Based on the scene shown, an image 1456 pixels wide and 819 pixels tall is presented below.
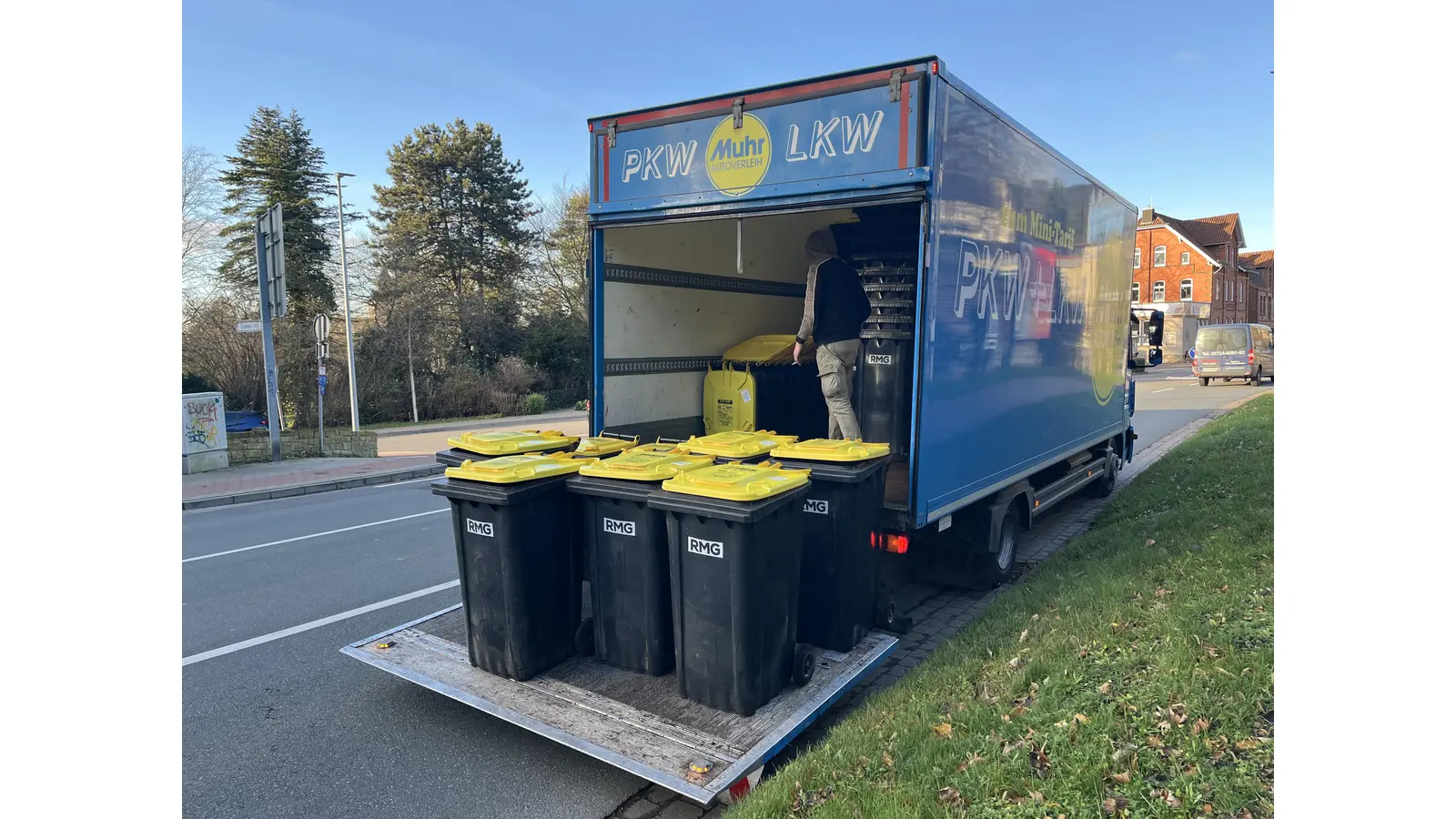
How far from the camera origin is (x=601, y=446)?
501cm

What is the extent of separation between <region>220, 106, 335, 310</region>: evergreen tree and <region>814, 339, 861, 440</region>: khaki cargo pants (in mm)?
25141

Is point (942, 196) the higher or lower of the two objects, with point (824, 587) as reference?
higher

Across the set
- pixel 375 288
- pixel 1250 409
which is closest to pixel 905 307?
pixel 1250 409

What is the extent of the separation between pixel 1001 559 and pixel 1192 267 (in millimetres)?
59136

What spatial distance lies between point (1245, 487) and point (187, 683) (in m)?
8.24

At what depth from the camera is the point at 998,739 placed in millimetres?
3199

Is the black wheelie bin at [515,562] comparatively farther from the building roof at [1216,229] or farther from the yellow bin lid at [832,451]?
the building roof at [1216,229]

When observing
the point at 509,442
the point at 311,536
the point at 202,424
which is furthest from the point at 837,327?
the point at 202,424

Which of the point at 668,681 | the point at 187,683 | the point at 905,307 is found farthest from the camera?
the point at 905,307

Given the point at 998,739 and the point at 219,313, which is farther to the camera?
the point at 219,313

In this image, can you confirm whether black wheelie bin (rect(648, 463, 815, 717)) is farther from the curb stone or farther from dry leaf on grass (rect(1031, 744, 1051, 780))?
the curb stone

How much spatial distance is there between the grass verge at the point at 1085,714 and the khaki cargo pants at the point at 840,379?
155cm

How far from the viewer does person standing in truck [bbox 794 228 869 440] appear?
5480mm

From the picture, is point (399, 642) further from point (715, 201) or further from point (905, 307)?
point (905, 307)
